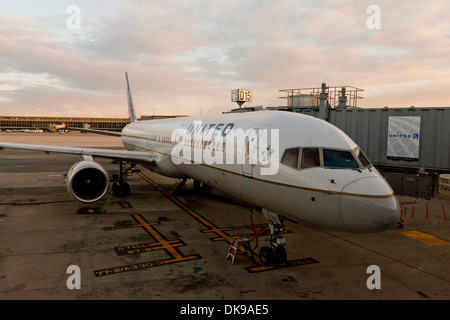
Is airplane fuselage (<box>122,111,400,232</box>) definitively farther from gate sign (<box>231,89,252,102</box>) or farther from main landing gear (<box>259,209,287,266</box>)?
gate sign (<box>231,89,252,102</box>)

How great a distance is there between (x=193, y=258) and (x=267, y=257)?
2.30 metres

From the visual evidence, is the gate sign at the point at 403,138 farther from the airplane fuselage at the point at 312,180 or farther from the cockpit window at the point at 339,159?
the cockpit window at the point at 339,159

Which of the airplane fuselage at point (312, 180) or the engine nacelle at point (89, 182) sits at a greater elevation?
the airplane fuselage at point (312, 180)

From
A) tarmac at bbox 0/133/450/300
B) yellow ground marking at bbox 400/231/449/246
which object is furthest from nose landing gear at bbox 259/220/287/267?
yellow ground marking at bbox 400/231/449/246

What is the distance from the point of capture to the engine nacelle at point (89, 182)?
1420 cm

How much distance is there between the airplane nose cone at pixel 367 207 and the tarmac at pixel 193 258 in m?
2.05

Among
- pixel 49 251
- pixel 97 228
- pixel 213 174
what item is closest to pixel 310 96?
pixel 213 174

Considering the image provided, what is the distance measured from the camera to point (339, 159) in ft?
25.4

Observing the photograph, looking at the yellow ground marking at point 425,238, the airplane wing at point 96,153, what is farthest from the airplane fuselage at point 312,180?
the airplane wing at point 96,153

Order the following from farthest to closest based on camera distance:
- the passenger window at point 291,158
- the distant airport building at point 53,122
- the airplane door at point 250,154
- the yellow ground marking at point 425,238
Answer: the distant airport building at point 53,122 → the yellow ground marking at point 425,238 → the airplane door at point 250,154 → the passenger window at point 291,158

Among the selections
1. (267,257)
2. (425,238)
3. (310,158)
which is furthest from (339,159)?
(425,238)

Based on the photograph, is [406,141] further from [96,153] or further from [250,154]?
[96,153]

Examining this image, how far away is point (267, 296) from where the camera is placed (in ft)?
24.8
